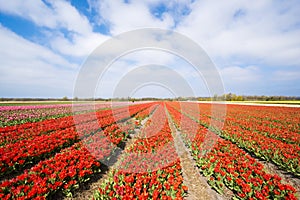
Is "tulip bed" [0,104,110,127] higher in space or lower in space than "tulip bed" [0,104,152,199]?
higher

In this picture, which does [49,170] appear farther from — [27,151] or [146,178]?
[146,178]

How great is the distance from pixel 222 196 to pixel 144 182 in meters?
1.91

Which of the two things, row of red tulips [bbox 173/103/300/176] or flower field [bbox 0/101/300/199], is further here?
row of red tulips [bbox 173/103/300/176]

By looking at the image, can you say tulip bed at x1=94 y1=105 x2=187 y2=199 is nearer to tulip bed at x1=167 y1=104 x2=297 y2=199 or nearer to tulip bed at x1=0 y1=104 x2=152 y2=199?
tulip bed at x1=0 y1=104 x2=152 y2=199

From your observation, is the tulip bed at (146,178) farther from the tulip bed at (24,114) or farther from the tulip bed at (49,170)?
the tulip bed at (24,114)

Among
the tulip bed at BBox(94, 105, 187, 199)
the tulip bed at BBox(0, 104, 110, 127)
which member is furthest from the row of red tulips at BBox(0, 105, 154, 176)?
the tulip bed at BBox(0, 104, 110, 127)

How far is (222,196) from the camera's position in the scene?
3615mm

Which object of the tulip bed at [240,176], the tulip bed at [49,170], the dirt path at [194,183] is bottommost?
the dirt path at [194,183]

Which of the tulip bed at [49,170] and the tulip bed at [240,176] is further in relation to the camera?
the tulip bed at [240,176]

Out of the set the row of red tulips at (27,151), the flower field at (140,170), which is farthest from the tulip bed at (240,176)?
the row of red tulips at (27,151)

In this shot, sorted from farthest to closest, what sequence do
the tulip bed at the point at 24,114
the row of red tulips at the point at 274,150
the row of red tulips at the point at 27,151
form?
1. the tulip bed at the point at 24,114
2. the row of red tulips at the point at 274,150
3. the row of red tulips at the point at 27,151

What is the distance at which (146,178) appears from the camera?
3588 mm

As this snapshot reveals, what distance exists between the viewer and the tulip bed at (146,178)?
3.08 m

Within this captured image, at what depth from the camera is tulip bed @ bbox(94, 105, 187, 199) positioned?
3.08 metres
